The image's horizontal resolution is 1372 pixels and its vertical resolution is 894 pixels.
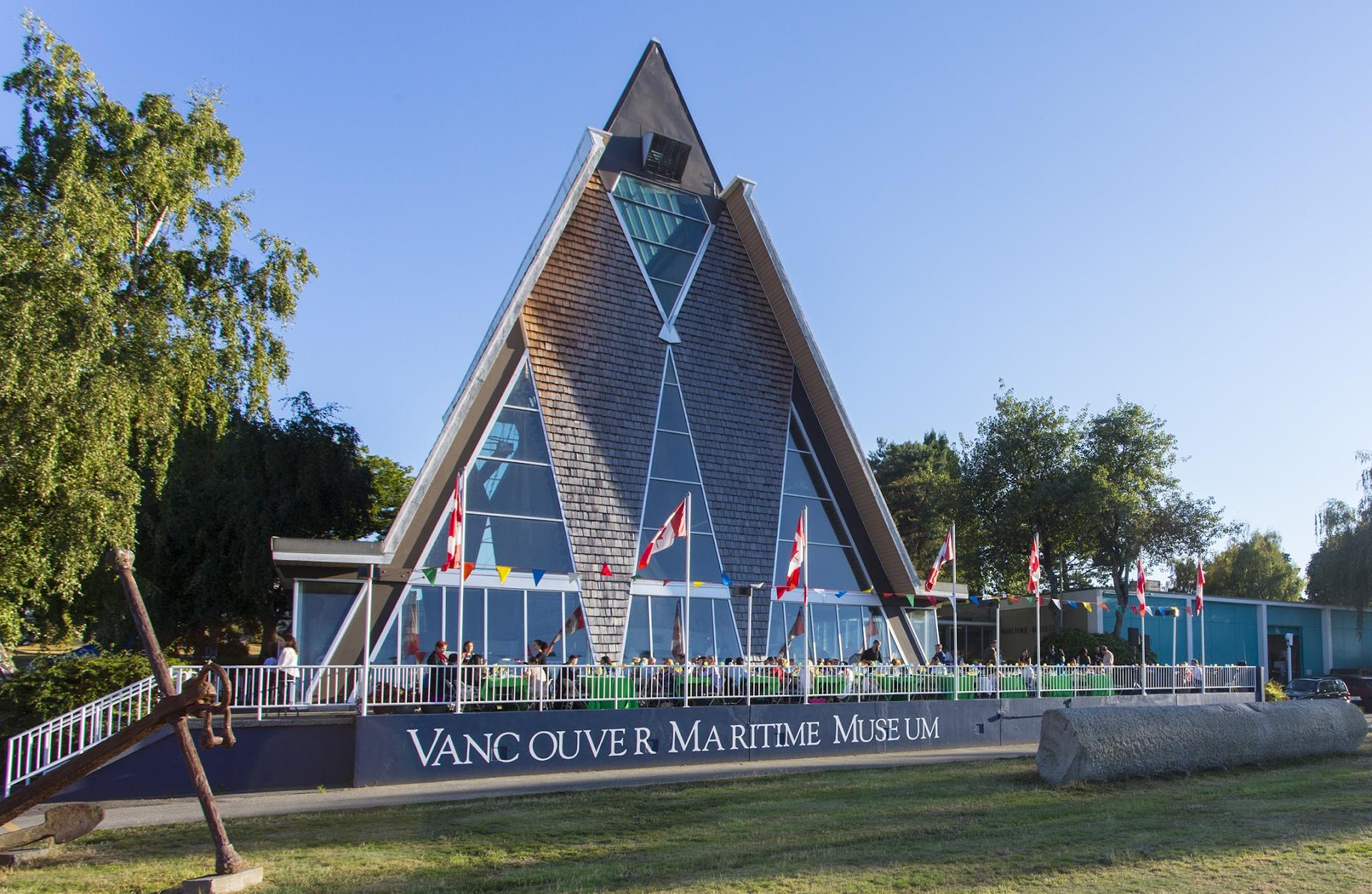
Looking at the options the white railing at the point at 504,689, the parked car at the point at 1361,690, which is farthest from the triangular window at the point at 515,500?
the parked car at the point at 1361,690

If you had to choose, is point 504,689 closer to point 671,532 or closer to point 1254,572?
point 671,532

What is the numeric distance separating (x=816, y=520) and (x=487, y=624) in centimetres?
859

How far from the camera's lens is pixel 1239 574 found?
221 feet

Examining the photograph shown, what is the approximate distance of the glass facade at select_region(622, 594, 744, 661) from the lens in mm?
21719

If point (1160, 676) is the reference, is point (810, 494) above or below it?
above

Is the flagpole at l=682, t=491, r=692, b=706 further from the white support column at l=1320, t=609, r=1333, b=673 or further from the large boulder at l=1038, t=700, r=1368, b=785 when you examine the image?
the white support column at l=1320, t=609, r=1333, b=673

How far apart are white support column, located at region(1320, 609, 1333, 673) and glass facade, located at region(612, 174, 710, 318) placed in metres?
37.8

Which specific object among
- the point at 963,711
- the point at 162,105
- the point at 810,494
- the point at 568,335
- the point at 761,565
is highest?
the point at 162,105

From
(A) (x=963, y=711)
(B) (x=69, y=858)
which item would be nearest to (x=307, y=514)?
(A) (x=963, y=711)

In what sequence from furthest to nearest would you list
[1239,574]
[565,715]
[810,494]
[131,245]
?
[1239,574]
[810,494]
[131,245]
[565,715]

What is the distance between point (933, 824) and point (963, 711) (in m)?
10.8

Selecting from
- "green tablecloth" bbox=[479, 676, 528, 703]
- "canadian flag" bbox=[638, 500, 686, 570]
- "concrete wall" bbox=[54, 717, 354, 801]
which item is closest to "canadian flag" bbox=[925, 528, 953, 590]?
"canadian flag" bbox=[638, 500, 686, 570]

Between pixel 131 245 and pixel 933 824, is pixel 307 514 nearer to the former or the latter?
pixel 131 245

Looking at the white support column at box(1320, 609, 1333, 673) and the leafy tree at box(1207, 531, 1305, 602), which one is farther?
the leafy tree at box(1207, 531, 1305, 602)
